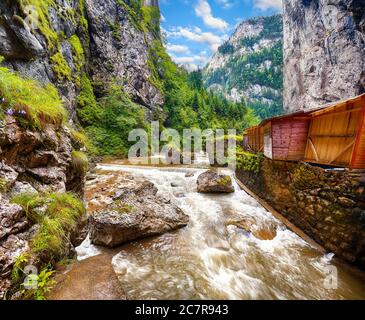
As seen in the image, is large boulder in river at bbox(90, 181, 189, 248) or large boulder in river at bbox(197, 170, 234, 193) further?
large boulder in river at bbox(197, 170, 234, 193)

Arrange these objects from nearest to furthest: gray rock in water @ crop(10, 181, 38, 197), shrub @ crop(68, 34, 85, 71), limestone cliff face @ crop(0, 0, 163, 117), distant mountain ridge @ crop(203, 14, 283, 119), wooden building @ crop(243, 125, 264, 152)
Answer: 1. gray rock in water @ crop(10, 181, 38, 197)
2. limestone cliff face @ crop(0, 0, 163, 117)
3. wooden building @ crop(243, 125, 264, 152)
4. shrub @ crop(68, 34, 85, 71)
5. distant mountain ridge @ crop(203, 14, 283, 119)

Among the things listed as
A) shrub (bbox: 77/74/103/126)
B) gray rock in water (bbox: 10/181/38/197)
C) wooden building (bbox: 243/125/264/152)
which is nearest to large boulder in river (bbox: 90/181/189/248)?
gray rock in water (bbox: 10/181/38/197)

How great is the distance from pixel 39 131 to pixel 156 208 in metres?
4.29

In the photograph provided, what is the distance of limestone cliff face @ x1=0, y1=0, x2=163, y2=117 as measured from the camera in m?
10.5

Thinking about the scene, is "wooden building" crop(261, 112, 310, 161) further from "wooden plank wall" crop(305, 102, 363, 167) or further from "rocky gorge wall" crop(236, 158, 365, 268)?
"rocky gorge wall" crop(236, 158, 365, 268)

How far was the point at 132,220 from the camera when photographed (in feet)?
19.6

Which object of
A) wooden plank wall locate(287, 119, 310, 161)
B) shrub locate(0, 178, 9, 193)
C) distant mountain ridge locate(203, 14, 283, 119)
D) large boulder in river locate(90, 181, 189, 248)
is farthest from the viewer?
distant mountain ridge locate(203, 14, 283, 119)

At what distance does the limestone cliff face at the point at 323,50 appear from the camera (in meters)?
32.9

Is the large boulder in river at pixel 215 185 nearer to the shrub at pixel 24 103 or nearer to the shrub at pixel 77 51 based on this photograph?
the shrub at pixel 24 103

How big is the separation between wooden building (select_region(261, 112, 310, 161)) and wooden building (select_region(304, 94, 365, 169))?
1.46 feet

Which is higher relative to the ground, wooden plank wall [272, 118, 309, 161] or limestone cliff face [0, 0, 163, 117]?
limestone cliff face [0, 0, 163, 117]

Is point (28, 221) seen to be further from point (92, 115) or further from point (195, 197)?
point (92, 115)

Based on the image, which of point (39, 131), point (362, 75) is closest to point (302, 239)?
point (39, 131)

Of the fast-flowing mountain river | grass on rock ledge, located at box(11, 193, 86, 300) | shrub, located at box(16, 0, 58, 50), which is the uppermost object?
shrub, located at box(16, 0, 58, 50)
